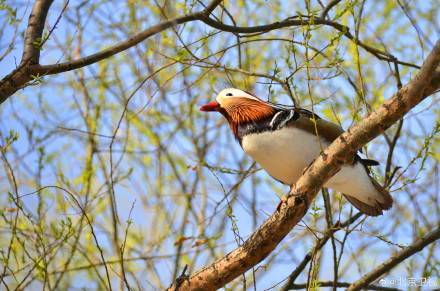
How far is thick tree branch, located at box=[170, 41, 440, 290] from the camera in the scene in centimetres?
232

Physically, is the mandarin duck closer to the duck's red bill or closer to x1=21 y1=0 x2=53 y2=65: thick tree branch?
the duck's red bill

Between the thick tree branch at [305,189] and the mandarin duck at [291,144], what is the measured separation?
0.33 m

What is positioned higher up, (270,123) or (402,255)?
(270,123)

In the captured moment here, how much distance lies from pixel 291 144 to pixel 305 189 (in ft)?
1.28

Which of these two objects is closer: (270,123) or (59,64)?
(59,64)

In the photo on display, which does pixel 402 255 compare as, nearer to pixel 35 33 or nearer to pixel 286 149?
pixel 286 149

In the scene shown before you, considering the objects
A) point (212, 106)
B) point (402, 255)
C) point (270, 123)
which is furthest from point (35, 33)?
point (402, 255)

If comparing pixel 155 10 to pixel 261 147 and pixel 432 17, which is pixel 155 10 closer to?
pixel 432 17

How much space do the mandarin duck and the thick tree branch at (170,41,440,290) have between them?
0.33m

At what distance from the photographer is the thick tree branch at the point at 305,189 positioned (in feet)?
7.61

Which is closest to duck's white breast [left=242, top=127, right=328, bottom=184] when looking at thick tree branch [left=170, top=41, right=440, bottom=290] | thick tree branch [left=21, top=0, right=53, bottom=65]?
thick tree branch [left=170, top=41, right=440, bottom=290]

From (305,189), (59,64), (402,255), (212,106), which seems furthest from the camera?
(212,106)

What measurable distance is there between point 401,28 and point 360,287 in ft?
7.22

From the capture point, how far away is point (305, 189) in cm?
261
